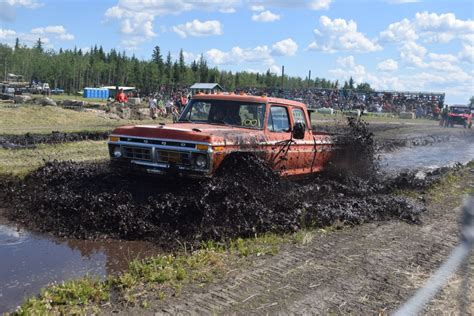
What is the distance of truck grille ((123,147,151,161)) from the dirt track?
2.56 m

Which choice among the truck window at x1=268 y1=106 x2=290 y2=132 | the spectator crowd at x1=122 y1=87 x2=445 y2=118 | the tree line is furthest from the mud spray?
the tree line

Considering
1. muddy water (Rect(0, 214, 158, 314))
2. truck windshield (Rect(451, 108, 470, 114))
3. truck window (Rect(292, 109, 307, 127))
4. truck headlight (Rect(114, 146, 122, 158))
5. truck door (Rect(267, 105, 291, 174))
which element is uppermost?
truck windshield (Rect(451, 108, 470, 114))

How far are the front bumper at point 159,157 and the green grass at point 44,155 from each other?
82.3 inches

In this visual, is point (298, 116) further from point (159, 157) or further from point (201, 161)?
point (159, 157)

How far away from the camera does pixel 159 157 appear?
7449 millimetres

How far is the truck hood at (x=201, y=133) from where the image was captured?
7.18m

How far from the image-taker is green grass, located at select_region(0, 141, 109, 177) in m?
9.86

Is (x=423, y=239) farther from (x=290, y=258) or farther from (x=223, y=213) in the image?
(x=223, y=213)

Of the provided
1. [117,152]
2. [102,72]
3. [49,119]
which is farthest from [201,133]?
[102,72]

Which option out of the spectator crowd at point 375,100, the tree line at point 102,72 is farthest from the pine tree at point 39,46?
the spectator crowd at point 375,100

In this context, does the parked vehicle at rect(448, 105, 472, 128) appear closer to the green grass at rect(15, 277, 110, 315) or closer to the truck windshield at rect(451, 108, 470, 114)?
the truck windshield at rect(451, 108, 470, 114)

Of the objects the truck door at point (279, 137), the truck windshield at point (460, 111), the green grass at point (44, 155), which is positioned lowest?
the green grass at point (44, 155)

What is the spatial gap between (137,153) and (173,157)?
0.68 meters

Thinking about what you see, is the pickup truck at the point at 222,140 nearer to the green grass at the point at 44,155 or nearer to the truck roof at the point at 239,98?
the truck roof at the point at 239,98
